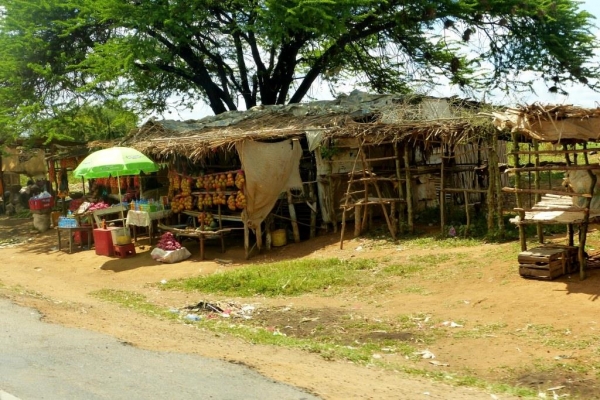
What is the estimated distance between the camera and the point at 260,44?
23266mm

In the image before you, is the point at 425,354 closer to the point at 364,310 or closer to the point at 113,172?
the point at 364,310

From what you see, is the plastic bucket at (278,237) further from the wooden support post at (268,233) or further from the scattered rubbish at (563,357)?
the scattered rubbish at (563,357)

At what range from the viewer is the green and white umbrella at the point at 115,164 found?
47.5ft

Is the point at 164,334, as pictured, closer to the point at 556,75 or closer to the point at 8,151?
the point at 556,75

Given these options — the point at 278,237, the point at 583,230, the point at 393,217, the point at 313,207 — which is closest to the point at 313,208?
the point at 313,207

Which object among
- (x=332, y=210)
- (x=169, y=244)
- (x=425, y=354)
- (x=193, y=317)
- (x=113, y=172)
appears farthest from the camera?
(x=332, y=210)

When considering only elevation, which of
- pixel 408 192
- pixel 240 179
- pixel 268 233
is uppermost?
pixel 240 179

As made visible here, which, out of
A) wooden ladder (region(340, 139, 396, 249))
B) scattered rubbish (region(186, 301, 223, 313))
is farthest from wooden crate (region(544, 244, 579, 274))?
scattered rubbish (region(186, 301, 223, 313))

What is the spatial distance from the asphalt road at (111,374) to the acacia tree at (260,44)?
1270cm

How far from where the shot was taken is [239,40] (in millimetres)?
22578

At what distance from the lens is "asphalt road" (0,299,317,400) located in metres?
5.13

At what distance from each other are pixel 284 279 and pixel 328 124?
514cm

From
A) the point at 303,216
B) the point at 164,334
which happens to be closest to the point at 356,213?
the point at 303,216

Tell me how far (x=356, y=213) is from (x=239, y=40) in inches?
401
